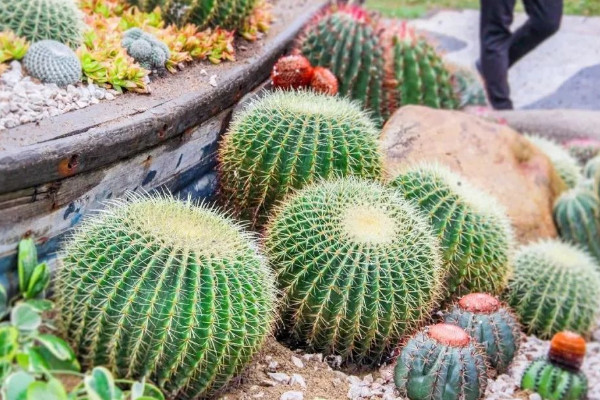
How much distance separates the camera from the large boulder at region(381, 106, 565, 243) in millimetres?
4379

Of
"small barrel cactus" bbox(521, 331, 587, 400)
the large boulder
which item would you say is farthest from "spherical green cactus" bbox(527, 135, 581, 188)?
"small barrel cactus" bbox(521, 331, 587, 400)

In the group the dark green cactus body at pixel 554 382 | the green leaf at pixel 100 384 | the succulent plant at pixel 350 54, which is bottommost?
the dark green cactus body at pixel 554 382

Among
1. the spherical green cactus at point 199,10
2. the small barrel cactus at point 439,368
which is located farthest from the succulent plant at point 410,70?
the small barrel cactus at point 439,368

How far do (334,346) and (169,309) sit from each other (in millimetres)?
810

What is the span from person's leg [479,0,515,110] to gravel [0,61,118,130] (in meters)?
4.18

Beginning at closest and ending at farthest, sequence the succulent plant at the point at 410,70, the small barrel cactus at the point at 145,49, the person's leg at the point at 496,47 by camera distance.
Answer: the small barrel cactus at the point at 145,49 → the succulent plant at the point at 410,70 → the person's leg at the point at 496,47

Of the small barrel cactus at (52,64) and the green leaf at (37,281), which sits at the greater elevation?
the small barrel cactus at (52,64)

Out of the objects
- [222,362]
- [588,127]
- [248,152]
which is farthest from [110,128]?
[588,127]

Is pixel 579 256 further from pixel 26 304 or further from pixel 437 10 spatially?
pixel 437 10

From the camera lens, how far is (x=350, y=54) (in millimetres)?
4945

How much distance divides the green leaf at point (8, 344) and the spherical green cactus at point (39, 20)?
4.86ft

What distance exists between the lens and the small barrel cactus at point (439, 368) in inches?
111

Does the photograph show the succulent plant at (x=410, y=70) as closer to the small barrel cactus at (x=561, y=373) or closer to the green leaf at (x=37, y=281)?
the small barrel cactus at (x=561, y=373)

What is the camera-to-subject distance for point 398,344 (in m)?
3.00
